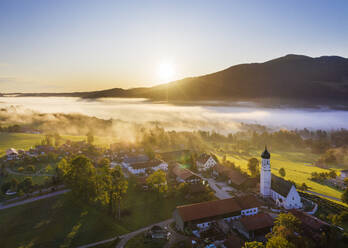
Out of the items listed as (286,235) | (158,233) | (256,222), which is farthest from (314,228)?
(158,233)

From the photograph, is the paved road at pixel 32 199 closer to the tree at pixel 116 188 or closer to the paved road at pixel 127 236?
the tree at pixel 116 188

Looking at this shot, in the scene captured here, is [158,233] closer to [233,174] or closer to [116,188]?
[116,188]

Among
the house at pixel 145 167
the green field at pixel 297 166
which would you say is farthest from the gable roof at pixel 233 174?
the house at pixel 145 167

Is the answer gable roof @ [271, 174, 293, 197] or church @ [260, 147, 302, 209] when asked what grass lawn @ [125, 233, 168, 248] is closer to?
church @ [260, 147, 302, 209]

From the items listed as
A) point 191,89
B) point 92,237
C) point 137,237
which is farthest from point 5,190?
point 191,89

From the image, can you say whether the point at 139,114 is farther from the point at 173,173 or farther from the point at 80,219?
the point at 173,173

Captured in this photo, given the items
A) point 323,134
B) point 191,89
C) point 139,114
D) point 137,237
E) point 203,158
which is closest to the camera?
point 191,89
